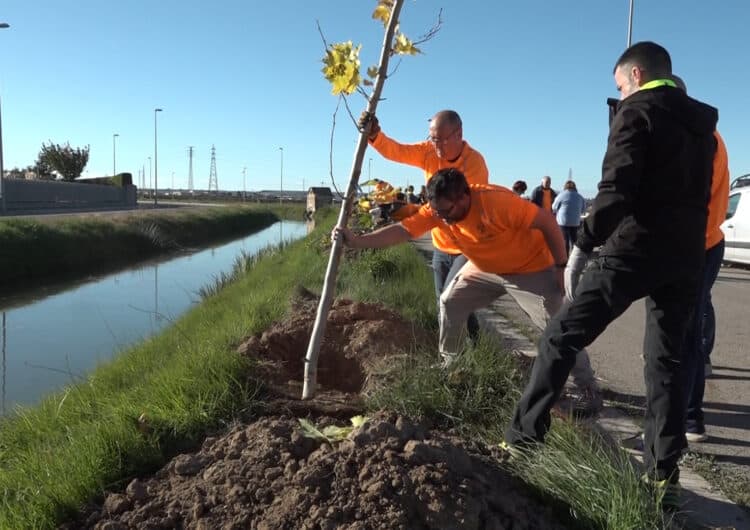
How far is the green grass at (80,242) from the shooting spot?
18.1m

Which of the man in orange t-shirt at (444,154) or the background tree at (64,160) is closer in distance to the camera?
the man in orange t-shirt at (444,154)

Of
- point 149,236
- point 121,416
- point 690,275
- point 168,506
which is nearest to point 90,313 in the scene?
point 121,416

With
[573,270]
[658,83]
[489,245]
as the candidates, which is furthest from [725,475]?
[658,83]

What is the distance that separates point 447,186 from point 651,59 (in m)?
1.21

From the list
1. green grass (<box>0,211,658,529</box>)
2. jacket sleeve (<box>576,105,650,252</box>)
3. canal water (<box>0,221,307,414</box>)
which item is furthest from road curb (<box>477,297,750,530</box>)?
canal water (<box>0,221,307,414</box>)

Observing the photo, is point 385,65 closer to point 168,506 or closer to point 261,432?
point 261,432

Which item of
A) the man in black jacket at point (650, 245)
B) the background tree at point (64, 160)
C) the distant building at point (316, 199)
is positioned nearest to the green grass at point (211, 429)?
the man in black jacket at point (650, 245)

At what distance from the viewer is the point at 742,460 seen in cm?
352

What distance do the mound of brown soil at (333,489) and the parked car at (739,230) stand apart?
13227 mm

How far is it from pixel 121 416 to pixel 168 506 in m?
1.00

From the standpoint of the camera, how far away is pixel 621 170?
8.57ft

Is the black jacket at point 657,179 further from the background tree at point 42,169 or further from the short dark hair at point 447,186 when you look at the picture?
the background tree at point 42,169

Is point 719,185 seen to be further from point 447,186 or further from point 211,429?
point 211,429

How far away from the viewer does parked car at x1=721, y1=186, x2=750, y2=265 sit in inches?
541
